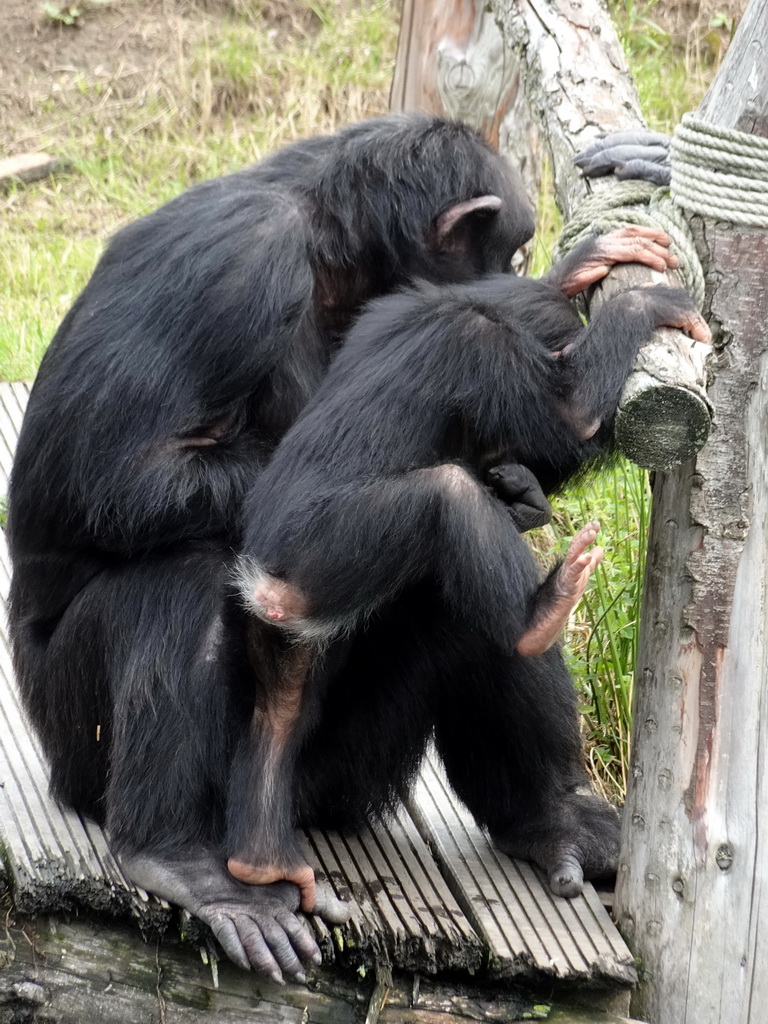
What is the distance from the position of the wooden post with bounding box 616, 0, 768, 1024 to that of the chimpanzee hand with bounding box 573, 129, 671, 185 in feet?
0.98

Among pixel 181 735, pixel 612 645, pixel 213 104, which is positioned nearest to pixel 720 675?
pixel 181 735

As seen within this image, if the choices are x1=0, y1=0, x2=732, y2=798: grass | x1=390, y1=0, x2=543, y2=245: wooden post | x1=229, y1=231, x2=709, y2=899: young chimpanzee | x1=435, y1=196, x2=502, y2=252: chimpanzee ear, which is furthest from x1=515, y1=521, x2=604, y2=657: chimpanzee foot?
x1=0, y1=0, x2=732, y2=798: grass

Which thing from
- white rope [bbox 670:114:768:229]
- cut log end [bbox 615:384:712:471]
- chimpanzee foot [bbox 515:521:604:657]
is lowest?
chimpanzee foot [bbox 515:521:604:657]

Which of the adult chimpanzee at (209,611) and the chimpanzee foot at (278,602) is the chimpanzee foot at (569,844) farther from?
the chimpanzee foot at (278,602)

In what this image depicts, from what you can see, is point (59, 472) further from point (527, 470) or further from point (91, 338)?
point (527, 470)

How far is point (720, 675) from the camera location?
3.08 meters

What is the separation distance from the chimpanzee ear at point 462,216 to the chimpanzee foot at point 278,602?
1286 millimetres

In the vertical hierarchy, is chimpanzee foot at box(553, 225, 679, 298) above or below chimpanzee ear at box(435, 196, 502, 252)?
above

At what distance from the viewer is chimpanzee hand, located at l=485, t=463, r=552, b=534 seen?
129 inches

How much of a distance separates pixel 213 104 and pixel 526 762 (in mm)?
6845

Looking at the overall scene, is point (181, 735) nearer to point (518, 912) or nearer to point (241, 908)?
point (241, 908)

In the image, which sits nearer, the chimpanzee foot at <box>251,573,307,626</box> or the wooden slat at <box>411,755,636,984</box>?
the chimpanzee foot at <box>251,573,307,626</box>

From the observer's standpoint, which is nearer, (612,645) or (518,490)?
(518,490)

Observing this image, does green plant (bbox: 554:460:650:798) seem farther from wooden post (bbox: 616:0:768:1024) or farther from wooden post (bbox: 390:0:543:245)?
wooden post (bbox: 390:0:543:245)
